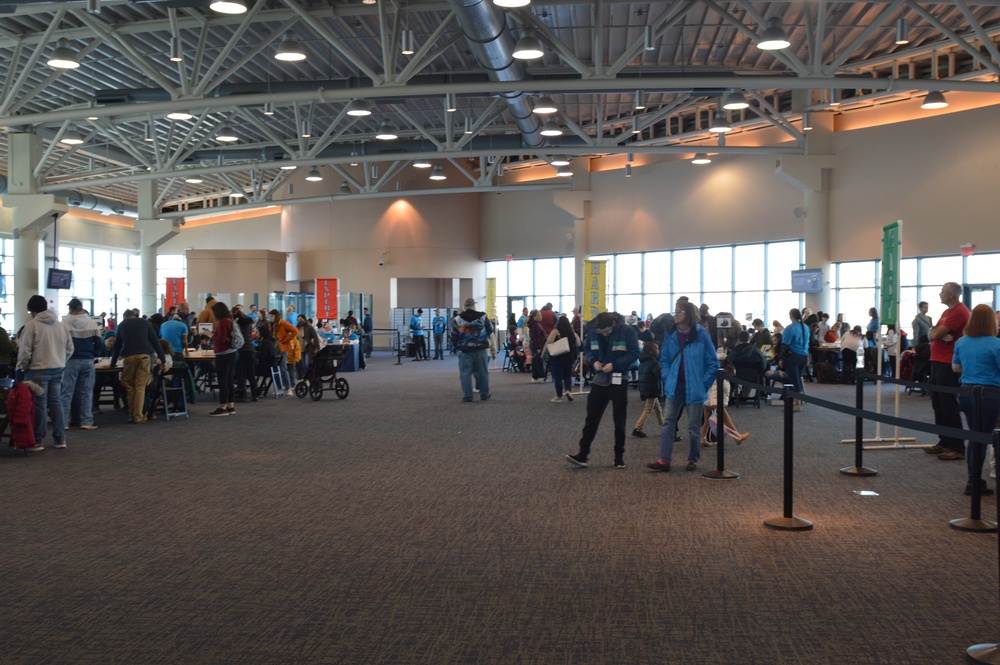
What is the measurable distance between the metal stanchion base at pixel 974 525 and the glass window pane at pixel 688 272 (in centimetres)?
2129

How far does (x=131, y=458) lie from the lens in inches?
348

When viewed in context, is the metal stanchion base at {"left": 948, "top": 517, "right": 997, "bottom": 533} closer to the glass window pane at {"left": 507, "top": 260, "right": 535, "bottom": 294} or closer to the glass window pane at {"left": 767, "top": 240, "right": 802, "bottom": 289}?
the glass window pane at {"left": 767, "top": 240, "right": 802, "bottom": 289}

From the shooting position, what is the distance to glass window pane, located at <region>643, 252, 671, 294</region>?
1097 inches

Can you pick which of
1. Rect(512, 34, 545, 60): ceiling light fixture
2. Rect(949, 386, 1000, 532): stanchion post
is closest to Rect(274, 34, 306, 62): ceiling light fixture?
Rect(512, 34, 545, 60): ceiling light fixture

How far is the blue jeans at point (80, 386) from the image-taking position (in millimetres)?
10758

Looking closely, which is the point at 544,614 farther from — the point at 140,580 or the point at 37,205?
the point at 37,205

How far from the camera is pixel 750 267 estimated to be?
83.3ft

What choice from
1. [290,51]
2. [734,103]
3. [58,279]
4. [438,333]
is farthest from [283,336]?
[438,333]

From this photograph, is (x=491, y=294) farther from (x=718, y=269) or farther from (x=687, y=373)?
(x=687, y=373)

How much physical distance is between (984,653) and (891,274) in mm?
6624

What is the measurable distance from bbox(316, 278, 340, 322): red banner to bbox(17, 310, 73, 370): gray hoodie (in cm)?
1718

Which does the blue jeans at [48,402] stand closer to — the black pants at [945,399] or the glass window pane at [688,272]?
the black pants at [945,399]

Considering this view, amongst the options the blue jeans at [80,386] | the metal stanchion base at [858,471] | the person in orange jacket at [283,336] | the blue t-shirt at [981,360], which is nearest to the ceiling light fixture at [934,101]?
the blue t-shirt at [981,360]

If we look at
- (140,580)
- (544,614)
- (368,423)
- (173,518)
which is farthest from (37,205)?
(544,614)
